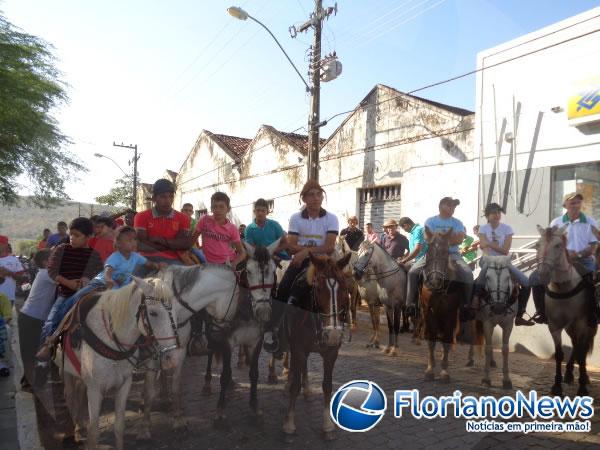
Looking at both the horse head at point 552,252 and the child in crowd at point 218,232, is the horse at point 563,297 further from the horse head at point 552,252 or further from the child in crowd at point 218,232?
the child in crowd at point 218,232

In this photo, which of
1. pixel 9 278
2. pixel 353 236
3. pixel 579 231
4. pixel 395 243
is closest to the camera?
pixel 579 231

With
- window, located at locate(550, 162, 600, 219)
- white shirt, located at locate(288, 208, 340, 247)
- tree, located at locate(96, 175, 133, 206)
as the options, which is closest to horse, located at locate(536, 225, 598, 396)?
window, located at locate(550, 162, 600, 219)

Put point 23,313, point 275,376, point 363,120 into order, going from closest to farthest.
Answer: point 23,313 → point 275,376 → point 363,120

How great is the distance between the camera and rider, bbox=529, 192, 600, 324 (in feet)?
16.9

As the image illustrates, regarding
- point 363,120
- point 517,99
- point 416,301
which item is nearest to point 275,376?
point 416,301

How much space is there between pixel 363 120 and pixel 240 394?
9.60m

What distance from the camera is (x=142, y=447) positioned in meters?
3.65

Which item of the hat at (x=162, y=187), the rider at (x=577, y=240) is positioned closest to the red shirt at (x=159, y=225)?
the hat at (x=162, y=187)

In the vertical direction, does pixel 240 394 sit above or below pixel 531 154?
below

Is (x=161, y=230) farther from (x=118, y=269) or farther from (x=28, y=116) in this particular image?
(x=28, y=116)

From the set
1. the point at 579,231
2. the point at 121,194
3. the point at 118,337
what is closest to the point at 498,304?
the point at 579,231

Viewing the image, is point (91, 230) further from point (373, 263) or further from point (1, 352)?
point (373, 263)

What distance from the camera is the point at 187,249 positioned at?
476 cm

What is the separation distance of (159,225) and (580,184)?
6.29 m
